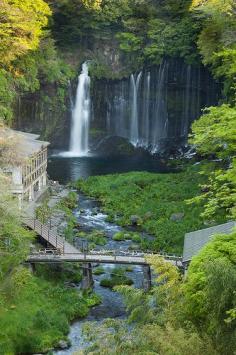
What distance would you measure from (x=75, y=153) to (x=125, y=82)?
337 inches

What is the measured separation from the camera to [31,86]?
52.5 m

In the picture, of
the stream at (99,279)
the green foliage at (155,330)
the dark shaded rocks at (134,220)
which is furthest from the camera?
the dark shaded rocks at (134,220)

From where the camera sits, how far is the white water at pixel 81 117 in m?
60.2

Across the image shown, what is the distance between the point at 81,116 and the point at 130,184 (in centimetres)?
1626

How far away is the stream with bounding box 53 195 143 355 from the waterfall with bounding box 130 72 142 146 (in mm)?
17839

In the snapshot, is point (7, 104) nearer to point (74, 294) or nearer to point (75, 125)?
point (75, 125)

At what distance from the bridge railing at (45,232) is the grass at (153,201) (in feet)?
16.0

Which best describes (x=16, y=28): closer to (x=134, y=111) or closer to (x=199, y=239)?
(x=199, y=239)

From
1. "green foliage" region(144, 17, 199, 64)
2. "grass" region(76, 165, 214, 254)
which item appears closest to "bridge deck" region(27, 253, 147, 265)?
"grass" region(76, 165, 214, 254)

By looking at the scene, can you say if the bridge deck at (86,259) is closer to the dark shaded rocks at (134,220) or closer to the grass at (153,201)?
A: the grass at (153,201)

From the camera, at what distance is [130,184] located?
46.7 m

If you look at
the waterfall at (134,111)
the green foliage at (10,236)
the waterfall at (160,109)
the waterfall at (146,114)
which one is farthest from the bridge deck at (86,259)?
the waterfall at (134,111)

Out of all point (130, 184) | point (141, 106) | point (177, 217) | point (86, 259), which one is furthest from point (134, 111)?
point (86, 259)

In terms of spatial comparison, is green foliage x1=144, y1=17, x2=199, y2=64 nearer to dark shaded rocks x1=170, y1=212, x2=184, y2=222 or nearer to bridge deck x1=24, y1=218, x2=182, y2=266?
dark shaded rocks x1=170, y1=212, x2=184, y2=222
